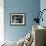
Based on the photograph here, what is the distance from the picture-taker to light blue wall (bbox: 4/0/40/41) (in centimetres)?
564

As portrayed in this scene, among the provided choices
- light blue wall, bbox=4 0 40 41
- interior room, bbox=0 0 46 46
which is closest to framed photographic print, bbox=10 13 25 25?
interior room, bbox=0 0 46 46

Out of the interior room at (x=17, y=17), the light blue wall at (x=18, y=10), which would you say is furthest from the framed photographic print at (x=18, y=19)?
the light blue wall at (x=18, y=10)

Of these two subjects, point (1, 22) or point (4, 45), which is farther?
point (1, 22)

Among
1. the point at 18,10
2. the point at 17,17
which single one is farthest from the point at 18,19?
the point at 18,10

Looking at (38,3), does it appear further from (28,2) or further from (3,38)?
(3,38)

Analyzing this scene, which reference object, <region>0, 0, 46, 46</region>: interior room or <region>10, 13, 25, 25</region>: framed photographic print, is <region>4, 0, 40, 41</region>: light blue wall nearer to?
<region>0, 0, 46, 46</region>: interior room

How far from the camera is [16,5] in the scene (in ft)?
18.6

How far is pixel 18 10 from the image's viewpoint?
223 inches

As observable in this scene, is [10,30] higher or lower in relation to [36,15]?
lower

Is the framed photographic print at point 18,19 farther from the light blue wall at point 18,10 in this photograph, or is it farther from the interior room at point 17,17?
the light blue wall at point 18,10

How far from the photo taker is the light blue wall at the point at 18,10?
222 inches

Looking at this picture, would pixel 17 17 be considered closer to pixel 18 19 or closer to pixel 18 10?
pixel 18 19

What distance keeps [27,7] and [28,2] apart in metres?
0.21

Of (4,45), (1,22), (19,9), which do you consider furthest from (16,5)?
(4,45)
